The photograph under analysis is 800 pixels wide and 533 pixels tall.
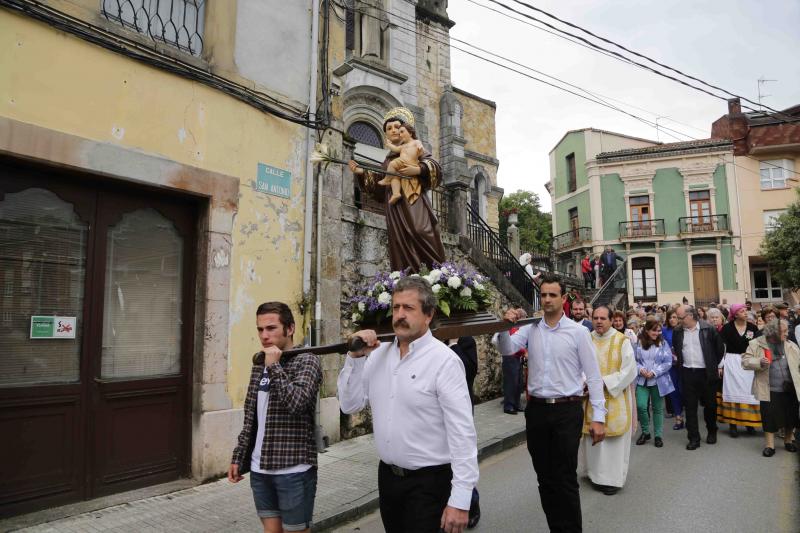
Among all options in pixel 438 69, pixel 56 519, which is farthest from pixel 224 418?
pixel 438 69

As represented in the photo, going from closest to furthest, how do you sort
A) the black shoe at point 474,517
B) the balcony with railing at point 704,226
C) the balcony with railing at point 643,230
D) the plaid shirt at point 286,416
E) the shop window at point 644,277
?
the plaid shirt at point 286,416, the black shoe at point 474,517, the balcony with railing at point 704,226, the balcony with railing at point 643,230, the shop window at point 644,277

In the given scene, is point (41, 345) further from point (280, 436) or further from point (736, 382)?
point (736, 382)

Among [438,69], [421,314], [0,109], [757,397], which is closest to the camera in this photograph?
[421,314]

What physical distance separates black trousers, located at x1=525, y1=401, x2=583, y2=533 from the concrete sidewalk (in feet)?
6.00

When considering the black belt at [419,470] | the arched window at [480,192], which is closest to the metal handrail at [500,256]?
the arched window at [480,192]

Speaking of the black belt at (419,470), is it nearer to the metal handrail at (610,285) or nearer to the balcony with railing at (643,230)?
the metal handrail at (610,285)

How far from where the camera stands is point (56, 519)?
4309mm

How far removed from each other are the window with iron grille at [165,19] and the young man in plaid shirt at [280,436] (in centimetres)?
417

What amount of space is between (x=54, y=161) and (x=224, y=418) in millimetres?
3028

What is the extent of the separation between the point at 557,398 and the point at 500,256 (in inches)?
327

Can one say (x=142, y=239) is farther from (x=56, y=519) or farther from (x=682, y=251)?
(x=682, y=251)

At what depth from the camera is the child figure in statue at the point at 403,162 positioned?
4570 mm

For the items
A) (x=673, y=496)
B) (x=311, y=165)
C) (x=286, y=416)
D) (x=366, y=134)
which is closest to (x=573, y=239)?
(x=366, y=134)

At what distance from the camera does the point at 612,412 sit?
542cm
